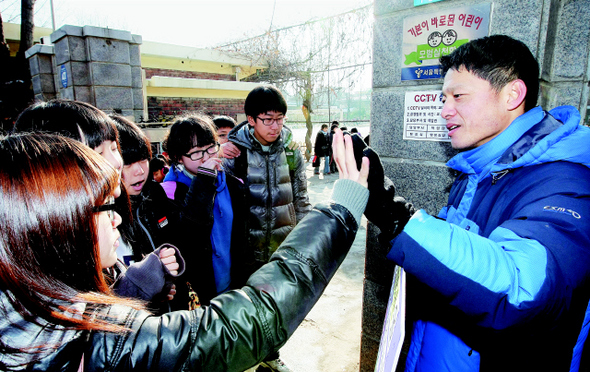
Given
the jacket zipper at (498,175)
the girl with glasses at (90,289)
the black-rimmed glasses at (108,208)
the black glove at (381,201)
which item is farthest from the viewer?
the black glove at (381,201)

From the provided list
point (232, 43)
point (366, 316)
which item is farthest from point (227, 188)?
point (232, 43)

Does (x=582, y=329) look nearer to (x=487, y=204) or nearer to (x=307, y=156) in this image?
(x=487, y=204)

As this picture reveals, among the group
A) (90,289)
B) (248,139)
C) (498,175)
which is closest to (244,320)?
(90,289)

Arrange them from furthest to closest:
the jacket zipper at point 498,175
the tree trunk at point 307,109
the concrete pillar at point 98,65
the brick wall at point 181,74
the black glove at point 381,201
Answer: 1. the tree trunk at point 307,109
2. the brick wall at point 181,74
3. the concrete pillar at point 98,65
4. the black glove at point 381,201
5. the jacket zipper at point 498,175

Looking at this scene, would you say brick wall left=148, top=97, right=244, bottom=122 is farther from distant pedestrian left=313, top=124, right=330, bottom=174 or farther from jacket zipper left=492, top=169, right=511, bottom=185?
jacket zipper left=492, top=169, right=511, bottom=185

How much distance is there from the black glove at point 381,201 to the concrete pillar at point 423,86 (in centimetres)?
72

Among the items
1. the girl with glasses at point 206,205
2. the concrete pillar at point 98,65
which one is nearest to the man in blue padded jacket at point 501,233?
the girl with glasses at point 206,205

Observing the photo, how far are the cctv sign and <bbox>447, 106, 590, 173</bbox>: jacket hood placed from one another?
73cm

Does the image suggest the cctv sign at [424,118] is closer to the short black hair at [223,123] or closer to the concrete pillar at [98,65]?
the short black hair at [223,123]

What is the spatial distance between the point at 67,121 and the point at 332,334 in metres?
2.68

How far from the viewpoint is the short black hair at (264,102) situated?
253cm

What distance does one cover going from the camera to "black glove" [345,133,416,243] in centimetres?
122

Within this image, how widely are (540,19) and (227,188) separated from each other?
2.06 meters

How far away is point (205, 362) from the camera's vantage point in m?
0.82
